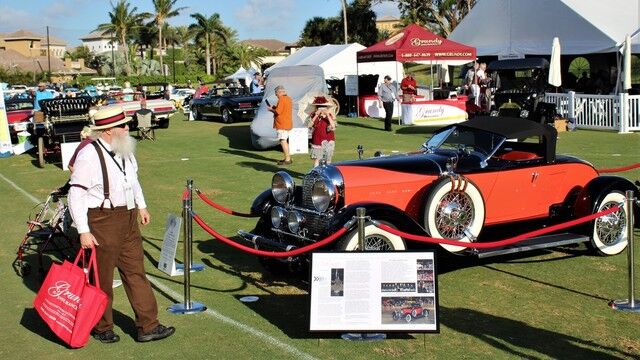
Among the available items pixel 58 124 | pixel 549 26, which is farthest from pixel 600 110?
pixel 58 124

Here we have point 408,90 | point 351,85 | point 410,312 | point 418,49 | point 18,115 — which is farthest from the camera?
point 351,85

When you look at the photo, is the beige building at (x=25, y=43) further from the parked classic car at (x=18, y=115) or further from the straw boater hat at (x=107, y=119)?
the straw boater hat at (x=107, y=119)

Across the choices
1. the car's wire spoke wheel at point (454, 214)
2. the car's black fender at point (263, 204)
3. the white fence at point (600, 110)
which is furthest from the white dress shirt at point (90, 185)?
the white fence at point (600, 110)

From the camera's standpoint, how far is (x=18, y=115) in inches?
893

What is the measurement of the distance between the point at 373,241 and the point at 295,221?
100cm

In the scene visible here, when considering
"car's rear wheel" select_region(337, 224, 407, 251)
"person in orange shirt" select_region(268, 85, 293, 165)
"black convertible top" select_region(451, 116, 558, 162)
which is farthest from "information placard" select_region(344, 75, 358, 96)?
"car's rear wheel" select_region(337, 224, 407, 251)

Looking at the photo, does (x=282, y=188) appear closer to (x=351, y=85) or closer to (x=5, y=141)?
(x=5, y=141)

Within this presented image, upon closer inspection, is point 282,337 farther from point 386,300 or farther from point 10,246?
point 10,246

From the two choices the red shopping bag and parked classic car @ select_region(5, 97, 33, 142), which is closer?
the red shopping bag

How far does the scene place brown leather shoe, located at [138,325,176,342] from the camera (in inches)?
238

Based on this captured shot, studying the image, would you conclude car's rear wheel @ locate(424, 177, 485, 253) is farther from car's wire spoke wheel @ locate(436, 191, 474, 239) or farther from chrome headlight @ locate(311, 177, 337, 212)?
chrome headlight @ locate(311, 177, 337, 212)

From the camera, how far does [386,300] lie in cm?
575

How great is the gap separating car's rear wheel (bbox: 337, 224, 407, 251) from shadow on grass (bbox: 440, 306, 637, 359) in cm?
73

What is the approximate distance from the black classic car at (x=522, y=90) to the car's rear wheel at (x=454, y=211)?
1434cm
